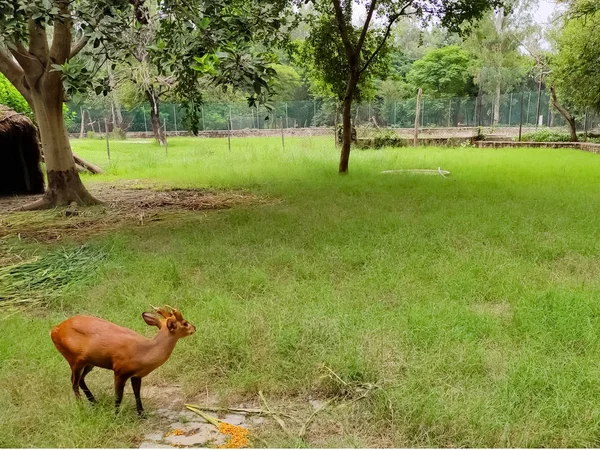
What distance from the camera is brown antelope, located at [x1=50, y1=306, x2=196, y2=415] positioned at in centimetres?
219

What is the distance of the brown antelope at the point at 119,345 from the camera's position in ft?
7.18

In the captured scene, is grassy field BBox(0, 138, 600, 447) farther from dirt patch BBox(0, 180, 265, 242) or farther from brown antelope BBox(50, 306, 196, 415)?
dirt patch BBox(0, 180, 265, 242)

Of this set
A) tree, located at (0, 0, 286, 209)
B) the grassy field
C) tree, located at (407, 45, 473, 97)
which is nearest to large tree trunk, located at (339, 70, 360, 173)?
the grassy field

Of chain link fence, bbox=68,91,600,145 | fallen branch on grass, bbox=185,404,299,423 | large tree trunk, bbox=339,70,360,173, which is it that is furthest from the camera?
chain link fence, bbox=68,91,600,145

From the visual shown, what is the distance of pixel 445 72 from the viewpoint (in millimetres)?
32062

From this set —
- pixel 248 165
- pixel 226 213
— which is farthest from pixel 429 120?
pixel 226 213

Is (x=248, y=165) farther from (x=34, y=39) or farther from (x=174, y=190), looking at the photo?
(x=34, y=39)

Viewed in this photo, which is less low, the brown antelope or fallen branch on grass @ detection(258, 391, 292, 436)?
the brown antelope

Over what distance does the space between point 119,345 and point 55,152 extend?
22.7ft

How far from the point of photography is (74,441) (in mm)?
2197

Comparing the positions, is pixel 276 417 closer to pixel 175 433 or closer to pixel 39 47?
pixel 175 433

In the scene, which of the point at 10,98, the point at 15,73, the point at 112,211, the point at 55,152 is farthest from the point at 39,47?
the point at 10,98

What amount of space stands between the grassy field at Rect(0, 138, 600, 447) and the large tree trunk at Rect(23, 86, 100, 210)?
8.35ft

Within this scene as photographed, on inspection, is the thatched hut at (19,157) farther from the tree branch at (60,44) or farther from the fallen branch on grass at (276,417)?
the fallen branch on grass at (276,417)
